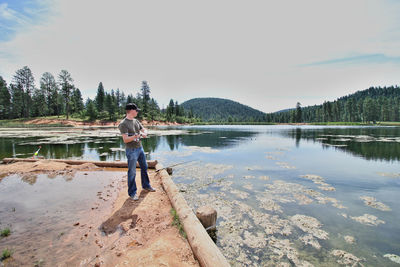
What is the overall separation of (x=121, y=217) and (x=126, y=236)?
990mm

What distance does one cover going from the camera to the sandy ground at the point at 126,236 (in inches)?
132

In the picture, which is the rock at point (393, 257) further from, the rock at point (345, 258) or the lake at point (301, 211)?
the rock at point (345, 258)

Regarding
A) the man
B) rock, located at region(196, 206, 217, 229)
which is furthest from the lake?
the man

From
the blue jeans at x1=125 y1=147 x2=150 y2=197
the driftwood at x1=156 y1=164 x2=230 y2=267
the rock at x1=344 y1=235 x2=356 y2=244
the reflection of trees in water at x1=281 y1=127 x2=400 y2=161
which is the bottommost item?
the rock at x1=344 y1=235 x2=356 y2=244

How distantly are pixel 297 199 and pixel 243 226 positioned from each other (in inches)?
126

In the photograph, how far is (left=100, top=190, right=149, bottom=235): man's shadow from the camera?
14.6ft

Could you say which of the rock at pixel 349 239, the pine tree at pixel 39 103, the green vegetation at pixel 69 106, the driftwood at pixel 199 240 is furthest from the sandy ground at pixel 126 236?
the pine tree at pixel 39 103

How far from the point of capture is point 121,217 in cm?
492

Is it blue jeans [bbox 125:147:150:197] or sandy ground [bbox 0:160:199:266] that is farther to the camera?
blue jeans [bbox 125:147:150:197]

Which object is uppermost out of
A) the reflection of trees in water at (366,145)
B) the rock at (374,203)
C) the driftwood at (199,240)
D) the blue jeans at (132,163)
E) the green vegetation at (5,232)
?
the blue jeans at (132,163)

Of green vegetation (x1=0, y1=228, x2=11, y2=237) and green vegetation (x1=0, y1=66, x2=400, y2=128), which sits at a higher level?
green vegetation (x1=0, y1=66, x2=400, y2=128)

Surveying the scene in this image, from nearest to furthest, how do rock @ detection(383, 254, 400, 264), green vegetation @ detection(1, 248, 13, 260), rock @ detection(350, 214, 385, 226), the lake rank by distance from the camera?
green vegetation @ detection(1, 248, 13, 260) < rock @ detection(383, 254, 400, 264) < the lake < rock @ detection(350, 214, 385, 226)

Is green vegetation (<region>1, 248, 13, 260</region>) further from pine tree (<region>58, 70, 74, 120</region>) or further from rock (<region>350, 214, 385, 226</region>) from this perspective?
pine tree (<region>58, 70, 74, 120</region>)

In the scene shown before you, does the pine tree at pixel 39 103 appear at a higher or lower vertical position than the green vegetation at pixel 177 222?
higher
